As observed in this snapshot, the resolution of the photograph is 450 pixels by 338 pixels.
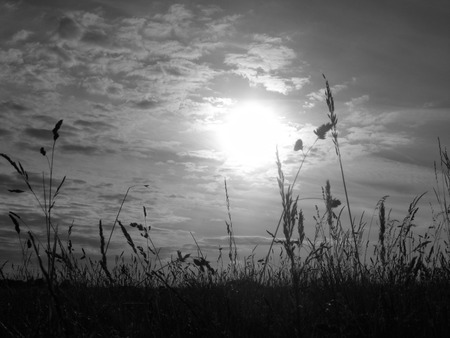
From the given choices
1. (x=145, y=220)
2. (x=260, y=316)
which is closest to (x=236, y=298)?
(x=260, y=316)

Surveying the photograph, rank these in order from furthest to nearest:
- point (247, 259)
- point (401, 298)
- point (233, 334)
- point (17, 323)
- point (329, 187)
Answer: point (247, 259) < point (329, 187) < point (17, 323) < point (401, 298) < point (233, 334)

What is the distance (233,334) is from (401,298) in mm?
1064

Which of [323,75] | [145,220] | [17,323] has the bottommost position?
[17,323]

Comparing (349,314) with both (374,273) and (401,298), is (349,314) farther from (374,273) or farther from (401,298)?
(374,273)

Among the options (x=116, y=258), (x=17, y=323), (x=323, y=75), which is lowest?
(x=17, y=323)

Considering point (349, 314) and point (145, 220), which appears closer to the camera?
point (349, 314)

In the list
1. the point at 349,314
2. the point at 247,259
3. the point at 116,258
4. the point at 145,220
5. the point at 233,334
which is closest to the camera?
the point at 349,314

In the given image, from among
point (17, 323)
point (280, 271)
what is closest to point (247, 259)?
point (280, 271)

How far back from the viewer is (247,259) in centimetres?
557

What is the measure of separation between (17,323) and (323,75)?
3.08 m

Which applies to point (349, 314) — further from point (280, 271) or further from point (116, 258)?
point (116, 258)

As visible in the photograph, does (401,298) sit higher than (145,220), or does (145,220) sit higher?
(145,220)

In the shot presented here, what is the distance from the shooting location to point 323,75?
3.37 metres

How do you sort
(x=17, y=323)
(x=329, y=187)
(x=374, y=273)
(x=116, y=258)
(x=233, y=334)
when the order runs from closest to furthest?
1. (x=233, y=334)
2. (x=17, y=323)
3. (x=329, y=187)
4. (x=374, y=273)
5. (x=116, y=258)
